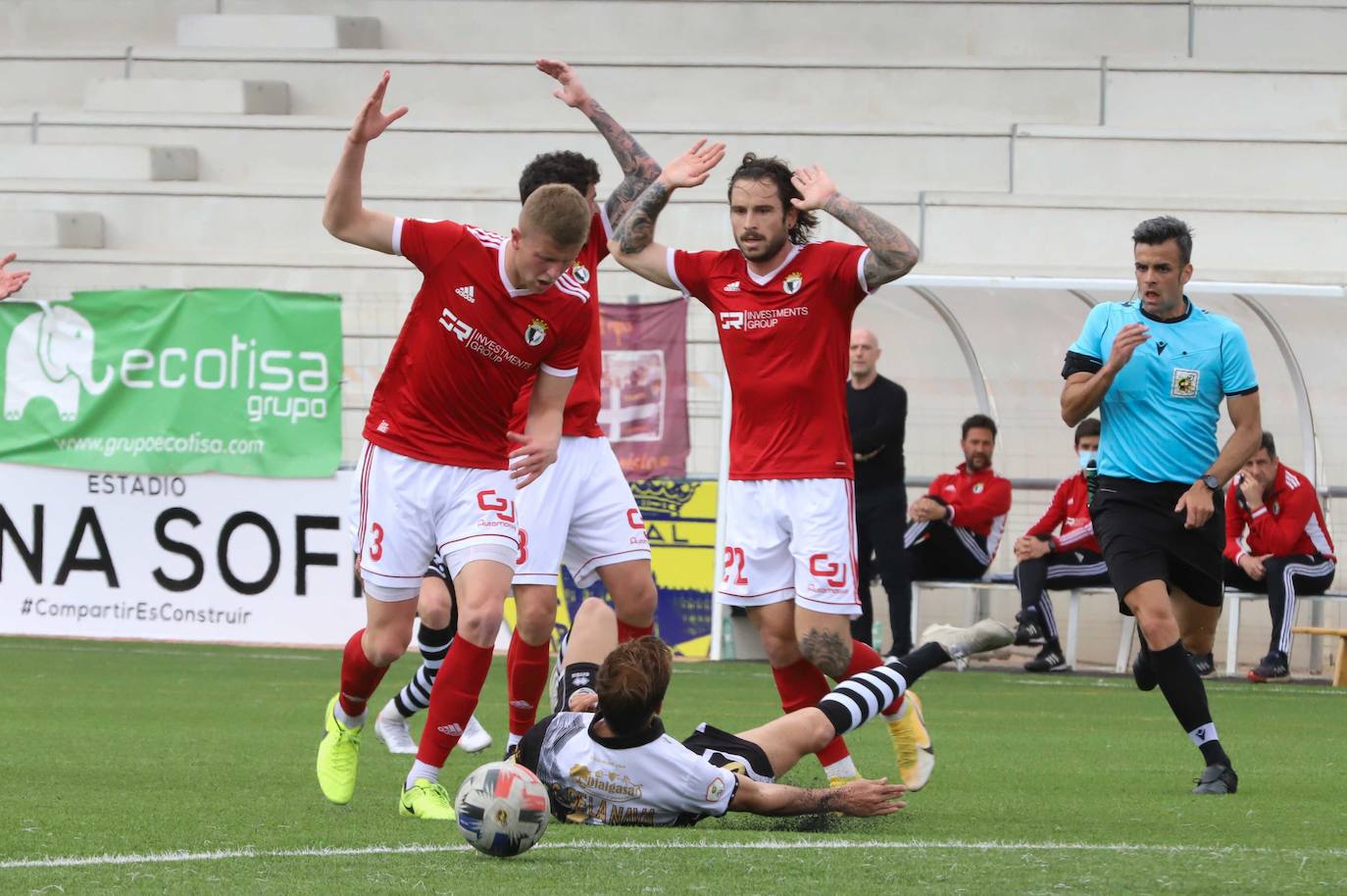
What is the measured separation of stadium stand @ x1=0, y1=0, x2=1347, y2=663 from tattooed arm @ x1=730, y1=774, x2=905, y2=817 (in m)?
9.69

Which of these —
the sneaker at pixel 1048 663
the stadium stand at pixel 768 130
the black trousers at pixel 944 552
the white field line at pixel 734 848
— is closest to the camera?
the white field line at pixel 734 848

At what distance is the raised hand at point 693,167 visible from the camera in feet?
22.7

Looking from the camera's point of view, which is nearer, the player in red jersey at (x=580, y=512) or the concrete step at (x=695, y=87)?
the player in red jersey at (x=580, y=512)

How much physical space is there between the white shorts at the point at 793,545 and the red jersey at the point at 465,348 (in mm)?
934

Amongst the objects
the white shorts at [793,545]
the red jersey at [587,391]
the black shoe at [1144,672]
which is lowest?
the black shoe at [1144,672]

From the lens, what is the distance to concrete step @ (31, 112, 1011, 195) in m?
18.1

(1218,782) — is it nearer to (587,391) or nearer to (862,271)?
(862,271)

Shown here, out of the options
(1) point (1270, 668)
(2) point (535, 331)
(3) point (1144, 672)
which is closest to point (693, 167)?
(2) point (535, 331)

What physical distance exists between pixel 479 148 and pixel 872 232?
1267cm

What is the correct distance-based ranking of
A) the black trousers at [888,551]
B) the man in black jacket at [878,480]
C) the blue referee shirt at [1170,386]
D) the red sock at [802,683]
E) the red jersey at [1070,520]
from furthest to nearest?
the red jersey at [1070,520] → the black trousers at [888,551] → the man in black jacket at [878,480] → the blue referee shirt at [1170,386] → the red sock at [802,683]

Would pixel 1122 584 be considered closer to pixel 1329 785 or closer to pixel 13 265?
pixel 1329 785

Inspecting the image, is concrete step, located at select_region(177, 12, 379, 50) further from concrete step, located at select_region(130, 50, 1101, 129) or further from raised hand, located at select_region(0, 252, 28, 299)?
raised hand, located at select_region(0, 252, 28, 299)

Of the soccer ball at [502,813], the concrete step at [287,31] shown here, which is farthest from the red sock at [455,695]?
the concrete step at [287,31]

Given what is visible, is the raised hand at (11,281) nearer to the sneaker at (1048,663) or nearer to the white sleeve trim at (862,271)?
the white sleeve trim at (862,271)
